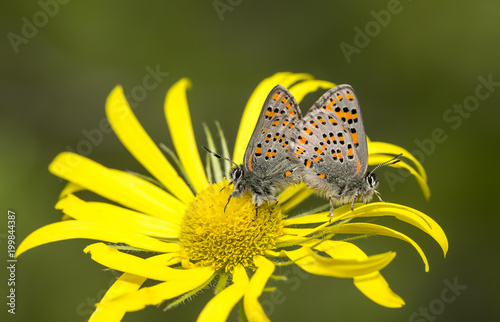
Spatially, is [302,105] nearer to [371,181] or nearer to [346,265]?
[371,181]

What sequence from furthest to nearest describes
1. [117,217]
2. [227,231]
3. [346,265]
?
1. [117,217]
2. [227,231]
3. [346,265]

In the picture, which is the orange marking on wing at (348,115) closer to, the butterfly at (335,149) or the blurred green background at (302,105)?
the butterfly at (335,149)

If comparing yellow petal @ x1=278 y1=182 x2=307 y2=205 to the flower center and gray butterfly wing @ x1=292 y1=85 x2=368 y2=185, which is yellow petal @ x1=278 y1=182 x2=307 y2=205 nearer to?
the flower center

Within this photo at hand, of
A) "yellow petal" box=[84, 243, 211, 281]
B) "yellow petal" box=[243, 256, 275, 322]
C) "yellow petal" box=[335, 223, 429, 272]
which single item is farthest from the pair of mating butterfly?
"yellow petal" box=[84, 243, 211, 281]

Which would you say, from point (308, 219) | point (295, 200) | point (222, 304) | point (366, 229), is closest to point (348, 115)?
point (366, 229)

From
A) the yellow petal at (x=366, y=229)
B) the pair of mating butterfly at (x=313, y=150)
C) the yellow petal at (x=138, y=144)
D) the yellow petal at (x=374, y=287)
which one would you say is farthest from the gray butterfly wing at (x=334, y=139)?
the yellow petal at (x=138, y=144)

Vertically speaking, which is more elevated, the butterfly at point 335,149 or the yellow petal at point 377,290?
the butterfly at point 335,149

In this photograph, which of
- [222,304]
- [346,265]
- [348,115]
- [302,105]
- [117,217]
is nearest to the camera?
[346,265]
